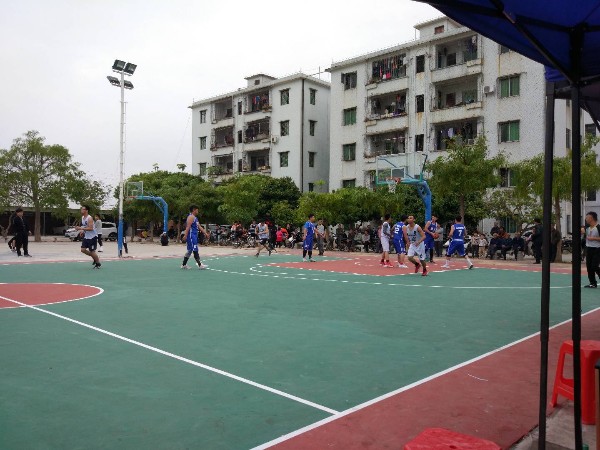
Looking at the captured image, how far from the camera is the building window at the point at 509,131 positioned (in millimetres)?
30547

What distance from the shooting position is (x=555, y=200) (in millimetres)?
20688

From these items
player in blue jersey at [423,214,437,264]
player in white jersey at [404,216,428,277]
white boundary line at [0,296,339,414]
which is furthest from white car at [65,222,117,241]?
white boundary line at [0,296,339,414]

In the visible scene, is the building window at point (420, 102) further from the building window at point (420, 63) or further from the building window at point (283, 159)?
the building window at point (283, 159)

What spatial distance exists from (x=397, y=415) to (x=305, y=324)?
11.4 feet

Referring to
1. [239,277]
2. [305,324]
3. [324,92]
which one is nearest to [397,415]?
[305,324]

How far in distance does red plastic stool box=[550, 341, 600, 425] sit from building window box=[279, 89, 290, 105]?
134 feet

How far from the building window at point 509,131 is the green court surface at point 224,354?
71.0ft

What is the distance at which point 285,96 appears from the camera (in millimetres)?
43969

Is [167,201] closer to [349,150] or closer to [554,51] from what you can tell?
[349,150]

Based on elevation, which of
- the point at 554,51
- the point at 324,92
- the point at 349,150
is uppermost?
the point at 324,92

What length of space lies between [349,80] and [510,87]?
12445 mm

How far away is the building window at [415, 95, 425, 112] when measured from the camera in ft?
114

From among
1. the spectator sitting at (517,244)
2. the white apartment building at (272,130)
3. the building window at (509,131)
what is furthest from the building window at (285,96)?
the spectator sitting at (517,244)

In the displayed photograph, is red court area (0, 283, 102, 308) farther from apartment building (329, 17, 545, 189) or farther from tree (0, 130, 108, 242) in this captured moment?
tree (0, 130, 108, 242)
